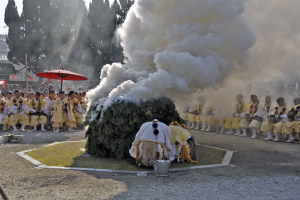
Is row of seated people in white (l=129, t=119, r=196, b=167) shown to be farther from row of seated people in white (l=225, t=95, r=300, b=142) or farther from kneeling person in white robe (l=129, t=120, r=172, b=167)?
row of seated people in white (l=225, t=95, r=300, b=142)

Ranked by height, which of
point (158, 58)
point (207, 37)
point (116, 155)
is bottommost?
point (116, 155)

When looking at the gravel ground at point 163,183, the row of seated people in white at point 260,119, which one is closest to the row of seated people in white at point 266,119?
the row of seated people in white at point 260,119

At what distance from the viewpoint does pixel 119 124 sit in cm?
817

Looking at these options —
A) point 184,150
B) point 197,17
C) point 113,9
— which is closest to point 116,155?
point 184,150

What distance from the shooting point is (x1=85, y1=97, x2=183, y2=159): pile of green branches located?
8250 mm

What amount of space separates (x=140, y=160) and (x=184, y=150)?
129cm

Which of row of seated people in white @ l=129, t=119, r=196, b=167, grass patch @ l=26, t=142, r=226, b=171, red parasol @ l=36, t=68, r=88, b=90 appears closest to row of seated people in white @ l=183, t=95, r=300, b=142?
grass patch @ l=26, t=142, r=226, b=171

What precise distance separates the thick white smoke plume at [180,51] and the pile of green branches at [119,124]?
0.27 metres

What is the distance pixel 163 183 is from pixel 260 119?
8667 millimetres

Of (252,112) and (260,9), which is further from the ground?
(260,9)

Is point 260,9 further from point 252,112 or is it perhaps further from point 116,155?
point 116,155

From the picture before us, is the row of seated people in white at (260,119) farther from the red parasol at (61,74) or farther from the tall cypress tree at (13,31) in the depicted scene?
the tall cypress tree at (13,31)

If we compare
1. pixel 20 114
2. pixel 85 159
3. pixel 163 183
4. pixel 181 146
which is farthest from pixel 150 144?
pixel 20 114

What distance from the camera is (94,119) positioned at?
28.4ft
